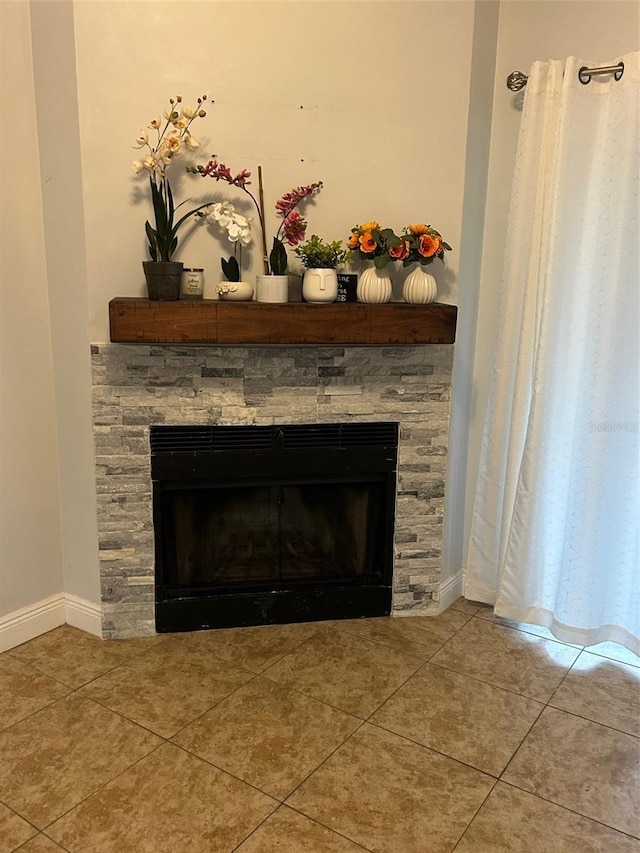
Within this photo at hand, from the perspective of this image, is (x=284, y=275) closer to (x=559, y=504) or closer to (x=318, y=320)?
(x=318, y=320)

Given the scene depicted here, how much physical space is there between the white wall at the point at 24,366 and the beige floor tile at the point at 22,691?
22 cm

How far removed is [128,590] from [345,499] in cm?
87

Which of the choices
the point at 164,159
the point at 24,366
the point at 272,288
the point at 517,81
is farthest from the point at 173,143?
the point at 517,81

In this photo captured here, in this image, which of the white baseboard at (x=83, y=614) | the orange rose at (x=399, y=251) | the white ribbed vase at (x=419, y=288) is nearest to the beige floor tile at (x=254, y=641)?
the white baseboard at (x=83, y=614)

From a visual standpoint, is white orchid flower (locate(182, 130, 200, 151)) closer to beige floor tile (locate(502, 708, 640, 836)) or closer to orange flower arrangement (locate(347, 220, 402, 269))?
orange flower arrangement (locate(347, 220, 402, 269))

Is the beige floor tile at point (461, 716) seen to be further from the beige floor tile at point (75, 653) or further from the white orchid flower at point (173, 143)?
the white orchid flower at point (173, 143)

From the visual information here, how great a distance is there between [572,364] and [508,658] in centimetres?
107

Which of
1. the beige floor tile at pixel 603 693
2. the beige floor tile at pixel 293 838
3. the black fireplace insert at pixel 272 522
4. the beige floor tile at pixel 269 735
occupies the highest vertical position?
the black fireplace insert at pixel 272 522

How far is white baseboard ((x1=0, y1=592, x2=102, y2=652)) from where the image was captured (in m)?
2.42

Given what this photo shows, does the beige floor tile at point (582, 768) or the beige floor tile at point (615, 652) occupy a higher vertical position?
the beige floor tile at point (582, 768)

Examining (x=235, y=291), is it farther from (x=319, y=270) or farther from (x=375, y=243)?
(x=375, y=243)

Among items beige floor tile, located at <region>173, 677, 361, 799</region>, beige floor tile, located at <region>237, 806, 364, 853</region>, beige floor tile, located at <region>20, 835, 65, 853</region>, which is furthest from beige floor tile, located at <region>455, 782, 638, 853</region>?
beige floor tile, located at <region>20, 835, 65, 853</region>

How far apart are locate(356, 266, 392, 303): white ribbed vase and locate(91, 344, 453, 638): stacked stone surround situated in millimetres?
→ 211

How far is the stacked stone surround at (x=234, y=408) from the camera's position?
2328mm
